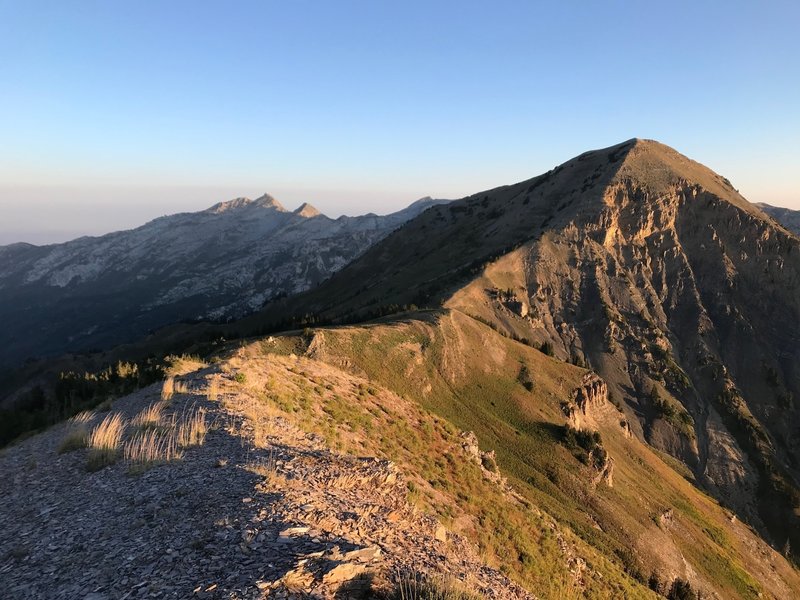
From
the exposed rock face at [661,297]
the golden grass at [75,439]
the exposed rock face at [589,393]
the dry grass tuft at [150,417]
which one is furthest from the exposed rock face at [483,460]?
the exposed rock face at [661,297]

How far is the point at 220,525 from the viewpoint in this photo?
10234 millimetres

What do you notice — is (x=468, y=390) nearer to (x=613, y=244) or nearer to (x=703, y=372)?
(x=703, y=372)

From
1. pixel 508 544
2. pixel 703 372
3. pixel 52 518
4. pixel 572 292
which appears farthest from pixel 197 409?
pixel 703 372

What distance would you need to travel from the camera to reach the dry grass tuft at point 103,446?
1543 centimetres

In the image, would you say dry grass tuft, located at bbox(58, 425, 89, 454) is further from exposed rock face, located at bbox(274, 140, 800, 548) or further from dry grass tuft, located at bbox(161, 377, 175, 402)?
exposed rock face, located at bbox(274, 140, 800, 548)

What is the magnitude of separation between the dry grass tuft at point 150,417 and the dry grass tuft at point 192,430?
1.03 metres

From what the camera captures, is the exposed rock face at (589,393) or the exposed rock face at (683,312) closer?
the exposed rock face at (589,393)

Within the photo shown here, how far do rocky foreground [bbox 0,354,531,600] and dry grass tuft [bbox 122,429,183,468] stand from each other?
0.49ft

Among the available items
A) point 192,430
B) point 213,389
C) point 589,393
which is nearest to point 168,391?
point 213,389

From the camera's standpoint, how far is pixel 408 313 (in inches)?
2446

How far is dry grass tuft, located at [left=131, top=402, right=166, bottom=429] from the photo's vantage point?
17867mm

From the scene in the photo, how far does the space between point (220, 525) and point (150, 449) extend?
6497mm

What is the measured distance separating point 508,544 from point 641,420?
2675 inches

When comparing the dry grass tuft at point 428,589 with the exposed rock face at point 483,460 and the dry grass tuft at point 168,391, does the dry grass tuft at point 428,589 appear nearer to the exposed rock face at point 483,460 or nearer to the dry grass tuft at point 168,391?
the dry grass tuft at point 168,391
